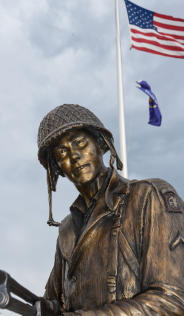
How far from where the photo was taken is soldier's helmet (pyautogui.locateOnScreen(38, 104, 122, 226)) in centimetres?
319

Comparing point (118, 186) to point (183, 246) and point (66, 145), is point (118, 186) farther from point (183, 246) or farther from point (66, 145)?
point (183, 246)

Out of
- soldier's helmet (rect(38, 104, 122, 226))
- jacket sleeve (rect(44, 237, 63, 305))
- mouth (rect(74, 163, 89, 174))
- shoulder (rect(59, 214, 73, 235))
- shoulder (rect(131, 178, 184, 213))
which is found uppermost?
soldier's helmet (rect(38, 104, 122, 226))

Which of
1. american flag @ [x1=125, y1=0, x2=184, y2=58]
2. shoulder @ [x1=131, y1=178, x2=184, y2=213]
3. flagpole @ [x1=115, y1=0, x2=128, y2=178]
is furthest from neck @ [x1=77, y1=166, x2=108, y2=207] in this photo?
american flag @ [x1=125, y1=0, x2=184, y2=58]

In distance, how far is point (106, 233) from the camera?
9.71 feet

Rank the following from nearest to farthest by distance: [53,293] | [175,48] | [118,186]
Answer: [118,186]
[53,293]
[175,48]

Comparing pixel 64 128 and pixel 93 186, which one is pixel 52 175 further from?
pixel 64 128

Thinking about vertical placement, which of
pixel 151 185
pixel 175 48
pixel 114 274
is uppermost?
pixel 175 48

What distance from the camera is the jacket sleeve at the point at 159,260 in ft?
8.15

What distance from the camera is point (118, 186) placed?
3186mm

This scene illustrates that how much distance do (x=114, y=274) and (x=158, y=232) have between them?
0.36 metres

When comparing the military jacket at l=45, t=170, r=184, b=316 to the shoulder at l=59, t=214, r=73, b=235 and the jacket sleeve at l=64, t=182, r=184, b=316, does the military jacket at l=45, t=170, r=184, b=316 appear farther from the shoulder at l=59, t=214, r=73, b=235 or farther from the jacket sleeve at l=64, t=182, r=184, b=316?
the shoulder at l=59, t=214, r=73, b=235

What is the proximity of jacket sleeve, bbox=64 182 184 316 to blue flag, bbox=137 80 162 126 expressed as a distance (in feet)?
30.2

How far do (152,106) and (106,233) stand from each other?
965 cm

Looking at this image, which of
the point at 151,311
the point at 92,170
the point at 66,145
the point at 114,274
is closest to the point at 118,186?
the point at 92,170
